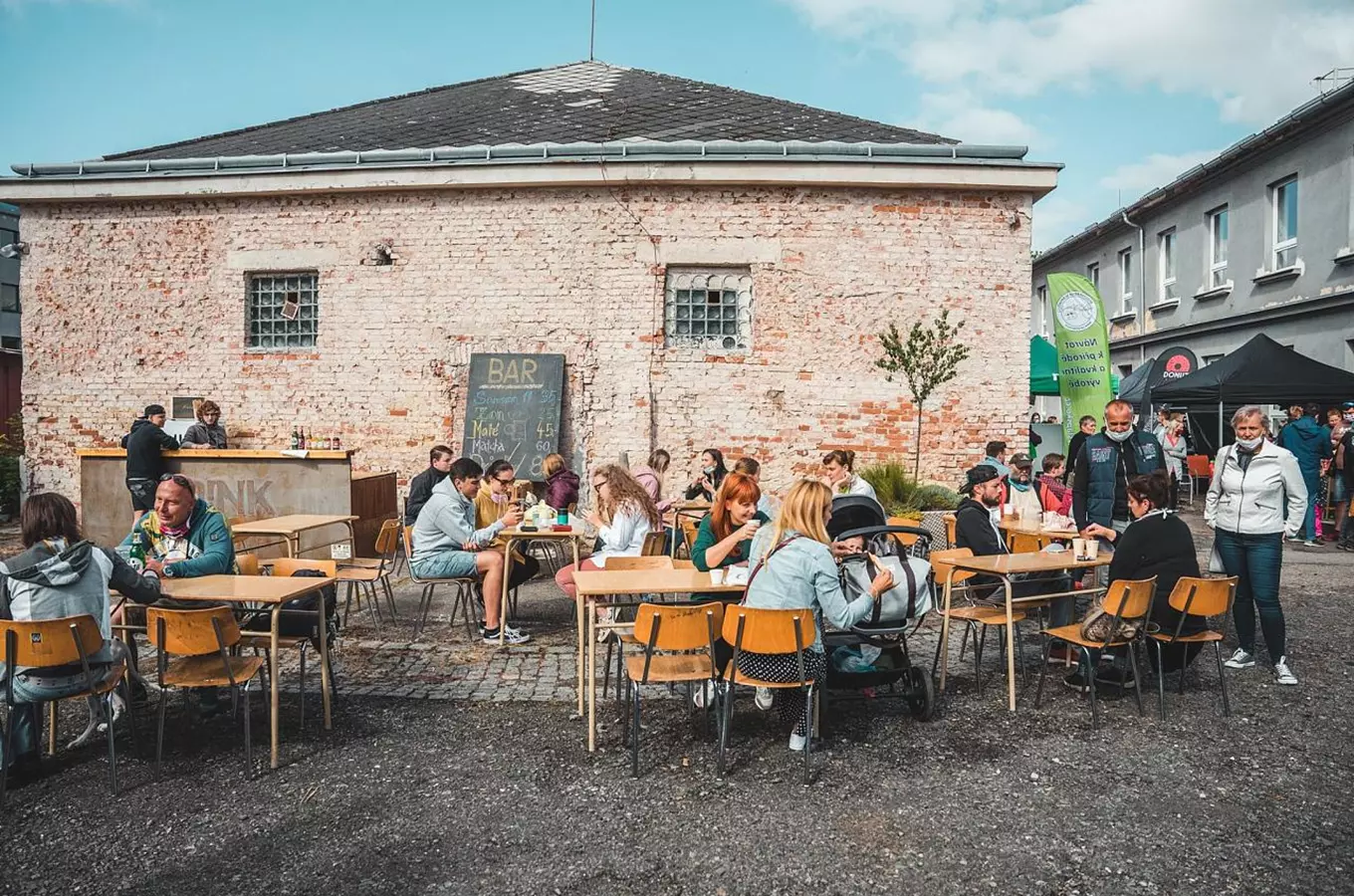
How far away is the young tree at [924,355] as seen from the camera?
1074 cm

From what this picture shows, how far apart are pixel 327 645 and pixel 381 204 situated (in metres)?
8.29

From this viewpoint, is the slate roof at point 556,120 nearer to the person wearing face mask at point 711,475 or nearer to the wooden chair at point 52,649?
the person wearing face mask at point 711,475

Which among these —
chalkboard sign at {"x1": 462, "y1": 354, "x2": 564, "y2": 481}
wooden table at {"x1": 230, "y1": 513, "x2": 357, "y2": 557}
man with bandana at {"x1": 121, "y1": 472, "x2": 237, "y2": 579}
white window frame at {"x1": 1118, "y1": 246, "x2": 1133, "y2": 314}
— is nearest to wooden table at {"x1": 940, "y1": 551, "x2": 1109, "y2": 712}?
man with bandana at {"x1": 121, "y1": 472, "x2": 237, "y2": 579}

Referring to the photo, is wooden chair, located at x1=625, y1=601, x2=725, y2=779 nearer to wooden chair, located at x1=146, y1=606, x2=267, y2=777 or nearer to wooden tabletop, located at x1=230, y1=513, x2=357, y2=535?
wooden chair, located at x1=146, y1=606, x2=267, y2=777

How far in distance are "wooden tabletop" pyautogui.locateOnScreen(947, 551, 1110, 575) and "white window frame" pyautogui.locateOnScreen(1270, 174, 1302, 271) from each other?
15.3 m

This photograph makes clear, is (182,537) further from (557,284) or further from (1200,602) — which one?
(557,284)

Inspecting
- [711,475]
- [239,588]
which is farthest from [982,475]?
[239,588]

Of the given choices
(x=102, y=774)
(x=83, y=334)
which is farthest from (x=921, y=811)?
(x=83, y=334)

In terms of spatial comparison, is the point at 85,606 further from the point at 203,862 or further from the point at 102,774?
the point at 203,862

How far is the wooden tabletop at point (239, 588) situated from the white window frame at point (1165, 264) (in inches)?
902

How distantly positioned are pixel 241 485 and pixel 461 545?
4.47m

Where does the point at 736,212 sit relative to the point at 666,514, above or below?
above

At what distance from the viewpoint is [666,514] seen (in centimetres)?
896

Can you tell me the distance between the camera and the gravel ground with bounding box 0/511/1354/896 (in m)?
3.30
